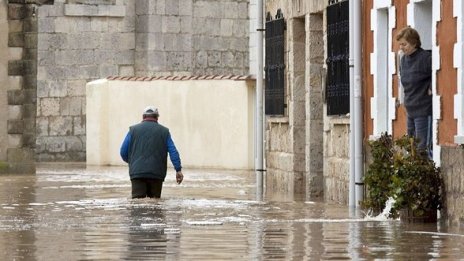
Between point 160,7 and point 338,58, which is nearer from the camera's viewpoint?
point 338,58

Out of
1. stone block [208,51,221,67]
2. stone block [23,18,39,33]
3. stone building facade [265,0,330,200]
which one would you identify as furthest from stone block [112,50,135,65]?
stone building facade [265,0,330,200]

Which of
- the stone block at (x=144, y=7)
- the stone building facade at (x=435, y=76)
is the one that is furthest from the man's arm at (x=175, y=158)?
the stone block at (x=144, y=7)

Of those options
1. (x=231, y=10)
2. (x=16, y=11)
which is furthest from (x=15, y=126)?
(x=231, y=10)

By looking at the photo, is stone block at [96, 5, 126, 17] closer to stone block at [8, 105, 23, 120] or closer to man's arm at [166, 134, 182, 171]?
stone block at [8, 105, 23, 120]

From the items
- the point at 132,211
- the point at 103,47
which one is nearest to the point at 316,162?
the point at 132,211

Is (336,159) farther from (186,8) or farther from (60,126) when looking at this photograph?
(186,8)

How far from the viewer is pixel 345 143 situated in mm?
21953

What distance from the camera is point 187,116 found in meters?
36.3

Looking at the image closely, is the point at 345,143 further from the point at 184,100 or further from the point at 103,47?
the point at 103,47

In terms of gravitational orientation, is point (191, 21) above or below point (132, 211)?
above

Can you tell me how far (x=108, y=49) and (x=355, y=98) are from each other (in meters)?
20.4

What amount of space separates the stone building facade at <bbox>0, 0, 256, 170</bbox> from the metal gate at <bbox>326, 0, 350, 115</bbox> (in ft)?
57.5

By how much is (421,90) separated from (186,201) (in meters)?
4.38

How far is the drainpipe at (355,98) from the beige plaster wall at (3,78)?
12364 mm
